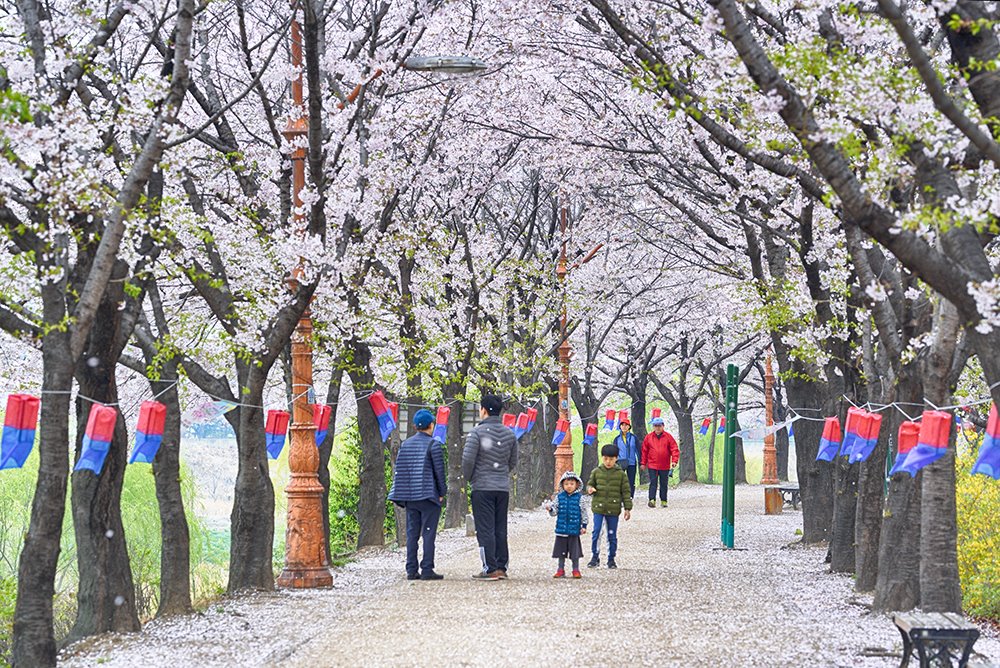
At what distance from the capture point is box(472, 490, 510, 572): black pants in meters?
14.8

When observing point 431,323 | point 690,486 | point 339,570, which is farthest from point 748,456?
point 339,570

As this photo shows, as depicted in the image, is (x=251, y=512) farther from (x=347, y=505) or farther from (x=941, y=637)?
(x=347, y=505)

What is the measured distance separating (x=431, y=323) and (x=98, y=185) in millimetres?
15482

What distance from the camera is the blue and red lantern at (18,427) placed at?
10133 millimetres

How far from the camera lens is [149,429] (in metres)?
11.0

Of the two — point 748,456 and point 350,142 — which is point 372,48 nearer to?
point 350,142

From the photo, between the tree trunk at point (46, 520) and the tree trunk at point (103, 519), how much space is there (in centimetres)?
191

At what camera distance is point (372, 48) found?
14.4 meters

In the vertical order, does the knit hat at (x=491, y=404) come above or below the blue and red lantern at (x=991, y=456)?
above

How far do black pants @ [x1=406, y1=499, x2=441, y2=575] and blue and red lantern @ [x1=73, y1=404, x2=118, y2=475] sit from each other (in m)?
5.15

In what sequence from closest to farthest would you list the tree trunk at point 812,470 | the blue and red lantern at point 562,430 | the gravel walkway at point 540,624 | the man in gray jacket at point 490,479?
1. the gravel walkway at point 540,624
2. the man in gray jacket at point 490,479
3. the tree trunk at point 812,470
4. the blue and red lantern at point 562,430

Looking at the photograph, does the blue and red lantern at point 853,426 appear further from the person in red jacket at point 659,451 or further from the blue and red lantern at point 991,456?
the person in red jacket at point 659,451

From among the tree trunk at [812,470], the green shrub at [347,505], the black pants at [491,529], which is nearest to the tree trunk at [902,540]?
the black pants at [491,529]

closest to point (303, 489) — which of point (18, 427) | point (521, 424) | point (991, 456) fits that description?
point (18, 427)
